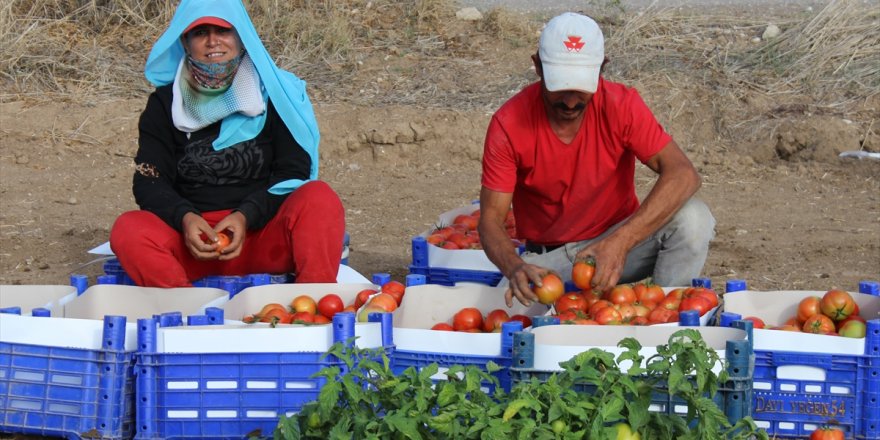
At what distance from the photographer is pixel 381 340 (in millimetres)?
3471

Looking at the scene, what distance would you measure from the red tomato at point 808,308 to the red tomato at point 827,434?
0.69 m

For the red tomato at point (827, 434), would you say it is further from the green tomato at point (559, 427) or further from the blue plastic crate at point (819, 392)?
the green tomato at point (559, 427)

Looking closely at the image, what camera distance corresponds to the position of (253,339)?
339 cm

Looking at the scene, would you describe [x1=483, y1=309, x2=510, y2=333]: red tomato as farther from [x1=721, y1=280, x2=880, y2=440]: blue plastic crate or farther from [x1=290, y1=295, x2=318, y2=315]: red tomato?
[x1=721, y1=280, x2=880, y2=440]: blue plastic crate

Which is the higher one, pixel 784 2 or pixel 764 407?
pixel 784 2

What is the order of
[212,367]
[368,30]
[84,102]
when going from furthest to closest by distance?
1. [368,30]
2. [84,102]
3. [212,367]

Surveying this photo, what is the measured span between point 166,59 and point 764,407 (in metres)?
2.84

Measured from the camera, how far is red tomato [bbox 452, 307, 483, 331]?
161 inches

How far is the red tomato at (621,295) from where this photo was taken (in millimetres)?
4141

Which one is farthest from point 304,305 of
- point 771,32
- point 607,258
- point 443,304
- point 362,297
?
point 771,32

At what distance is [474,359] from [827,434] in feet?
3.31

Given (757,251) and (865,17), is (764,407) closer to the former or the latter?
(757,251)

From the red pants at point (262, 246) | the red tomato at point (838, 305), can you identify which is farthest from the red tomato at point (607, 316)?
the red pants at point (262, 246)

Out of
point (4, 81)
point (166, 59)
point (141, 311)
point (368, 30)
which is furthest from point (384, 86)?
point (141, 311)
